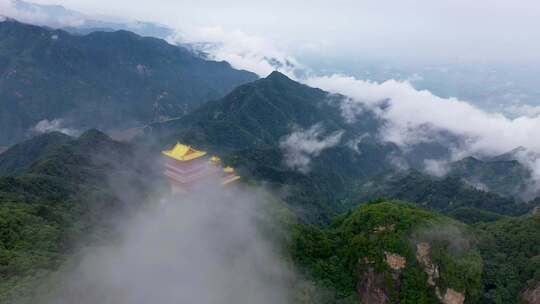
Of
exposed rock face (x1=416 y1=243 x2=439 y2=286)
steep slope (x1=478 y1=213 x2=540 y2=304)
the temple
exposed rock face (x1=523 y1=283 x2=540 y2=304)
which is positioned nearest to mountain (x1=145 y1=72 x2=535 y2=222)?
steep slope (x1=478 y1=213 x2=540 y2=304)

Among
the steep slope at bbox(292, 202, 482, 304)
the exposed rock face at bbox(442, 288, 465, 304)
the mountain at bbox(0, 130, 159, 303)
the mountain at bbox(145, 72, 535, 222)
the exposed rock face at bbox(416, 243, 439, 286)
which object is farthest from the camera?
the mountain at bbox(145, 72, 535, 222)

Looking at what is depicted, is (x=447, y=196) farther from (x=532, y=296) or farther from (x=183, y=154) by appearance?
(x=183, y=154)

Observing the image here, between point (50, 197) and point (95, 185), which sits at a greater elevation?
point (50, 197)

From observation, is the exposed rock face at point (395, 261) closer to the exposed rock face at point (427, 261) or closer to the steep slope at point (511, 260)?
the exposed rock face at point (427, 261)

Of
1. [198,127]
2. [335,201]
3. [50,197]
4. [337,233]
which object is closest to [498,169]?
[335,201]

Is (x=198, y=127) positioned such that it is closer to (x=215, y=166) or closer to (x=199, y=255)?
(x=215, y=166)

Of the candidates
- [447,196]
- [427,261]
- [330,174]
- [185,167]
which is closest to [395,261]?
[427,261]

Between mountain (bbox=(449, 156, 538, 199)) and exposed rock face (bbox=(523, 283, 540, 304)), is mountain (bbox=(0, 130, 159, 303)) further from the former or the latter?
mountain (bbox=(449, 156, 538, 199))

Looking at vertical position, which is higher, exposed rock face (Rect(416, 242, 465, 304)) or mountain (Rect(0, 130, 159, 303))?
exposed rock face (Rect(416, 242, 465, 304))
